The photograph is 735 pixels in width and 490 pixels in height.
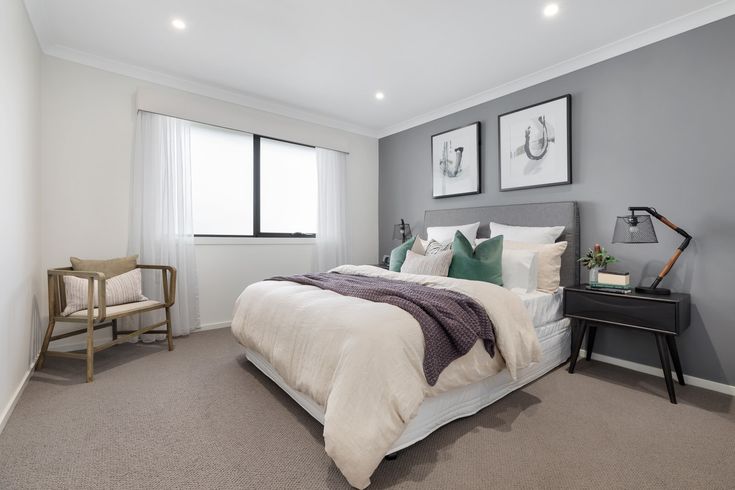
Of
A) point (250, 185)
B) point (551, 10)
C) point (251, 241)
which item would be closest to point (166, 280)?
point (251, 241)

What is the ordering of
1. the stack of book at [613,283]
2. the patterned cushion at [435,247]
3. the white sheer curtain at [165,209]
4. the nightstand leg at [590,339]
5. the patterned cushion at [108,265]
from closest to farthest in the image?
1. the stack of book at [613,283]
2. the patterned cushion at [108,265]
3. the nightstand leg at [590,339]
4. the patterned cushion at [435,247]
5. the white sheer curtain at [165,209]

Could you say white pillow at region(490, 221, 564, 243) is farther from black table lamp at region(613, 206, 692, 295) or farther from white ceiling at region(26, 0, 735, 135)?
white ceiling at region(26, 0, 735, 135)

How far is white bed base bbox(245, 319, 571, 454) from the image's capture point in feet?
5.51

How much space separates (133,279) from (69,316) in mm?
512

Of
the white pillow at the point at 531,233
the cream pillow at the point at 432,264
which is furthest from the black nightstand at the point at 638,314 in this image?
the cream pillow at the point at 432,264

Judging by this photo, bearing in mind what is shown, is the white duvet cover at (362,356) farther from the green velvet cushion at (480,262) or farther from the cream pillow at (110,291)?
the cream pillow at (110,291)

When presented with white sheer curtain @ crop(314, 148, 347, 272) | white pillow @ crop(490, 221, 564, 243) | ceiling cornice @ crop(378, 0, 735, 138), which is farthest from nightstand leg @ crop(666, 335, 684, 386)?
white sheer curtain @ crop(314, 148, 347, 272)

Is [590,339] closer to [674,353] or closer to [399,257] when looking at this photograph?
[674,353]

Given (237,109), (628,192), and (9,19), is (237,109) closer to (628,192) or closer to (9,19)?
(9,19)

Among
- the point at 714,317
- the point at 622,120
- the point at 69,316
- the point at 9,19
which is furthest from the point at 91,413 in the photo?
the point at 622,120

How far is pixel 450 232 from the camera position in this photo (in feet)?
12.2

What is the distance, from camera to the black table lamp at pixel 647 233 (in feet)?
7.70

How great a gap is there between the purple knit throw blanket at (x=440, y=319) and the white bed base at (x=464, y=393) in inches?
9.5

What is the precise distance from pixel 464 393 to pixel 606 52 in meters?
2.98
